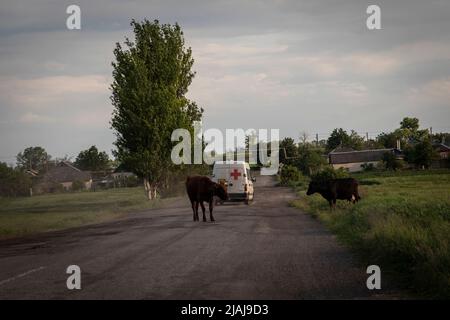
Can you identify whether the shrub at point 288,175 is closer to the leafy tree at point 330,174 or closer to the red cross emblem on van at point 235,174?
the leafy tree at point 330,174

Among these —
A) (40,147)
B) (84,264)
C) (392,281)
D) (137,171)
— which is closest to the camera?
(392,281)

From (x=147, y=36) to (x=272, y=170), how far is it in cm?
7039

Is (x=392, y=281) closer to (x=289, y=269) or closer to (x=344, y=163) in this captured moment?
(x=289, y=269)

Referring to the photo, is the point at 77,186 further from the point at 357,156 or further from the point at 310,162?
the point at 357,156

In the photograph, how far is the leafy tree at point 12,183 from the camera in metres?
79.5

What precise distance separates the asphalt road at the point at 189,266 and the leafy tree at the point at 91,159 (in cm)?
12336

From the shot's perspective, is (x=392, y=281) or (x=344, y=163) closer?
(x=392, y=281)

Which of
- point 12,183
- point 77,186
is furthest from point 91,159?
point 12,183

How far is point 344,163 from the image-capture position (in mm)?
124000

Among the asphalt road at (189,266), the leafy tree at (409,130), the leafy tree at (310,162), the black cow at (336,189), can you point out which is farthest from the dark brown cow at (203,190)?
the leafy tree at (409,130)

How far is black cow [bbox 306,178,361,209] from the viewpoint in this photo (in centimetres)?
2566

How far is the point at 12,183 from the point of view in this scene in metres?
82.7
